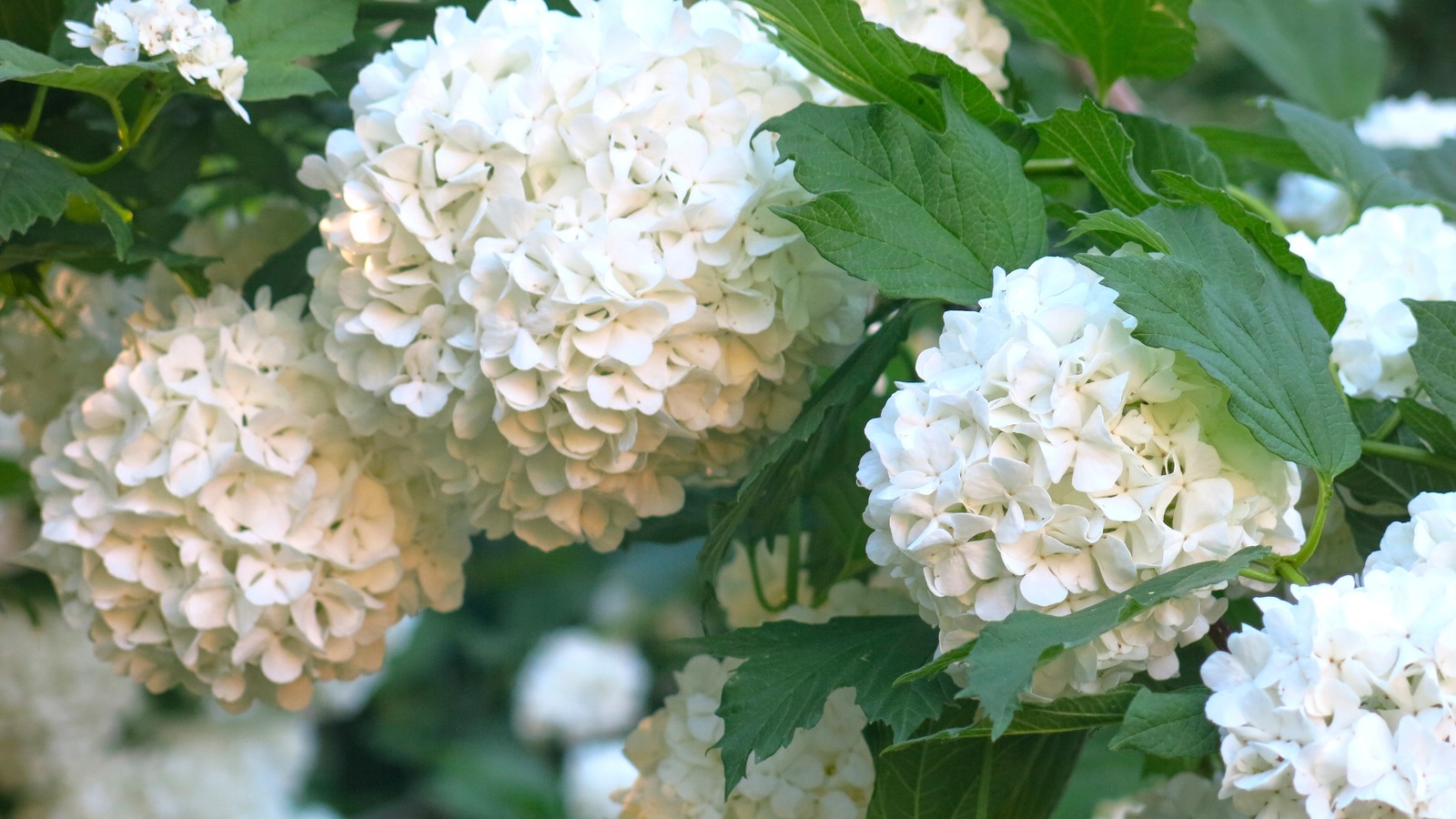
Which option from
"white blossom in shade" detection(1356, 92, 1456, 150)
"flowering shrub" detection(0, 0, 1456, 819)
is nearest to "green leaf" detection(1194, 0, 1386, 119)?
"white blossom in shade" detection(1356, 92, 1456, 150)

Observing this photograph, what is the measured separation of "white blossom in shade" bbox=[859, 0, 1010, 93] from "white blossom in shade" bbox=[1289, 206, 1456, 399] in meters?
0.21

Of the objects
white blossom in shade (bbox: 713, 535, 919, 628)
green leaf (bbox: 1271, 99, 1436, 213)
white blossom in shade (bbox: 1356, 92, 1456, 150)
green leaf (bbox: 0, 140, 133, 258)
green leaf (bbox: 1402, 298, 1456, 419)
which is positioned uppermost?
green leaf (bbox: 1402, 298, 1456, 419)

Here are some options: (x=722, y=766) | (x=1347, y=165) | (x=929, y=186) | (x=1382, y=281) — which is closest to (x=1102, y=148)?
(x=929, y=186)

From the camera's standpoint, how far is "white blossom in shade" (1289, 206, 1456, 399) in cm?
65

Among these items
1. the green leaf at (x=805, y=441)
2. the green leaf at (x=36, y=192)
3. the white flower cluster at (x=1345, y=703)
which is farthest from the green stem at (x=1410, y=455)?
the green leaf at (x=36, y=192)

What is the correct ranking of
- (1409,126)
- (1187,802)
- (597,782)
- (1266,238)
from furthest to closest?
(597,782) < (1409,126) < (1187,802) < (1266,238)

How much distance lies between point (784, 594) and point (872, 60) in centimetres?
41

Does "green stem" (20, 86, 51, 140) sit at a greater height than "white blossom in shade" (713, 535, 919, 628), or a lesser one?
greater

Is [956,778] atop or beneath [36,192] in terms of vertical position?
beneath

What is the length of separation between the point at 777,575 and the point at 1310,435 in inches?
17.3

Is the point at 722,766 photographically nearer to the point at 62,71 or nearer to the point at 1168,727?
the point at 1168,727

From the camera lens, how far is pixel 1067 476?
52cm

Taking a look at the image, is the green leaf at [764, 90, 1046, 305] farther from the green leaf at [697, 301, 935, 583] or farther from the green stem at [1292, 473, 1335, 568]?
the green stem at [1292, 473, 1335, 568]

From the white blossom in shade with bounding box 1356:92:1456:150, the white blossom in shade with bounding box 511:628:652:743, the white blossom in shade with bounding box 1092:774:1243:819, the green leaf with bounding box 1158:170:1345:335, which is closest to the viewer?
the green leaf with bounding box 1158:170:1345:335
